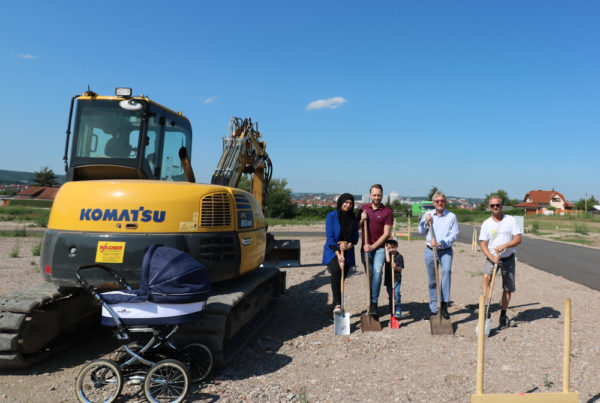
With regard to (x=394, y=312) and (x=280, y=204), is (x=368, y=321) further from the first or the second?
(x=280, y=204)

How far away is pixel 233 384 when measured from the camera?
4477mm

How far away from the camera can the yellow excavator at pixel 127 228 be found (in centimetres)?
466

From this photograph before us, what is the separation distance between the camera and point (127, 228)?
4688mm

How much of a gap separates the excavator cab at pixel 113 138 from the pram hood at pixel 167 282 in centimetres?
175

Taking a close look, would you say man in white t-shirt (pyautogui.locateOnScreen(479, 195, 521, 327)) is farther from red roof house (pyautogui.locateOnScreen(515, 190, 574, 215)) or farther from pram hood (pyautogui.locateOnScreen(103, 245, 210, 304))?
red roof house (pyautogui.locateOnScreen(515, 190, 574, 215))

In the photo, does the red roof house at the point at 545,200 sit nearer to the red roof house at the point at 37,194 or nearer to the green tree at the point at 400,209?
the green tree at the point at 400,209

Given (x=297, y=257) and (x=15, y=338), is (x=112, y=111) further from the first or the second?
(x=297, y=257)

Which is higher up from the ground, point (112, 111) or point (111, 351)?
point (112, 111)

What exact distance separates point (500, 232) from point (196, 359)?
14.8 feet

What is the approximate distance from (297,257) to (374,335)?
13.2 feet

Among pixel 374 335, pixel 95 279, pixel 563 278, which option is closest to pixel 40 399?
pixel 95 279

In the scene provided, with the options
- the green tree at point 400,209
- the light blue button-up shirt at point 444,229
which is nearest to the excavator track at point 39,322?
the light blue button-up shirt at point 444,229

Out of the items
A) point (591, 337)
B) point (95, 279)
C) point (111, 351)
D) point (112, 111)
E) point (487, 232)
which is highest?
point (112, 111)

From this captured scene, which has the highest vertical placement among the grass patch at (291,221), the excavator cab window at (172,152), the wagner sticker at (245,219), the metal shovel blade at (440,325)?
the excavator cab window at (172,152)
